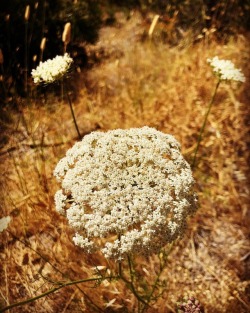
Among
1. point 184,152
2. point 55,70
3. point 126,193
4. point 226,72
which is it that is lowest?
point 184,152

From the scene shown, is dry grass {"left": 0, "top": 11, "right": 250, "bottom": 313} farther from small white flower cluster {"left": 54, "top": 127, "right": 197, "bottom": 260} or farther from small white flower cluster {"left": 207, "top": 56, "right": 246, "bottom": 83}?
small white flower cluster {"left": 207, "top": 56, "right": 246, "bottom": 83}

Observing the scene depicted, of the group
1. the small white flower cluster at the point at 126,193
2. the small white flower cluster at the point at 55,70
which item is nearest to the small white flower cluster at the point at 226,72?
the small white flower cluster at the point at 126,193

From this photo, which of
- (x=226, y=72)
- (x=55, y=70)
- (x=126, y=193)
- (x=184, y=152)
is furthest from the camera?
(x=184, y=152)

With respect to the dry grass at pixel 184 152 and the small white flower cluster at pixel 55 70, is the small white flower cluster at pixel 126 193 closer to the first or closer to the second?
the dry grass at pixel 184 152

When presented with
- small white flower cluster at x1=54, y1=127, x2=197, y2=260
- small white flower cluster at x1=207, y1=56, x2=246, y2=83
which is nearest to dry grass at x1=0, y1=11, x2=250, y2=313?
small white flower cluster at x1=54, y1=127, x2=197, y2=260

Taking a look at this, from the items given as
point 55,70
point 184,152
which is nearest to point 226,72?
point 184,152

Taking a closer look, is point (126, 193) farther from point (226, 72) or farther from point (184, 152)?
point (184, 152)
